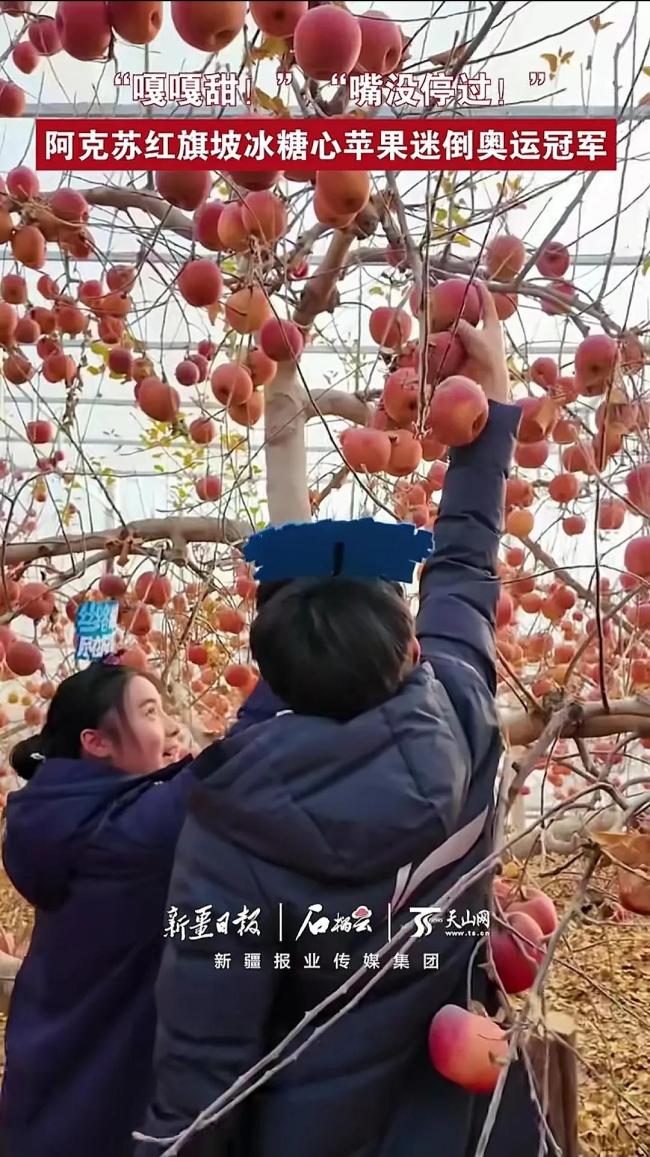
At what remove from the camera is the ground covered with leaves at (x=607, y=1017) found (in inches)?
56.9

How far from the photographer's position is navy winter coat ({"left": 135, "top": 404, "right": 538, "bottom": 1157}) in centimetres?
72

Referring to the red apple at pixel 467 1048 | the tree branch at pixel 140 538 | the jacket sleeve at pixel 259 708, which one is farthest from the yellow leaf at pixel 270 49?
the red apple at pixel 467 1048

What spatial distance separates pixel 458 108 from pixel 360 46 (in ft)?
0.44

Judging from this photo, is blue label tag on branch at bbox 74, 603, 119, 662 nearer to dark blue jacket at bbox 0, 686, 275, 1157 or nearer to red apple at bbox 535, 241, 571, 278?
dark blue jacket at bbox 0, 686, 275, 1157

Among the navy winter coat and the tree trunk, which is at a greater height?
the navy winter coat

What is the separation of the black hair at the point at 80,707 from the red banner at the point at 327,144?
1.41 ft

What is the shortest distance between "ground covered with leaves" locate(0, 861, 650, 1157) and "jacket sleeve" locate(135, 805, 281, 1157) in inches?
17.3

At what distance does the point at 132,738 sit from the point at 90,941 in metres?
0.17

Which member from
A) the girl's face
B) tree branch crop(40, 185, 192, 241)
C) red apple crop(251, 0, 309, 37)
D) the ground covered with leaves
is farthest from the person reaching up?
tree branch crop(40, 185, 192, 241)

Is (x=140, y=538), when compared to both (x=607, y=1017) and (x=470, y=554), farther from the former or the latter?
(x=607, y=1017)

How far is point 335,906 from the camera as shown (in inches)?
28.7

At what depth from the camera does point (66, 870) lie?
835mm

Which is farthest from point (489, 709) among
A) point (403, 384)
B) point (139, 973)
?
point (139, 973)

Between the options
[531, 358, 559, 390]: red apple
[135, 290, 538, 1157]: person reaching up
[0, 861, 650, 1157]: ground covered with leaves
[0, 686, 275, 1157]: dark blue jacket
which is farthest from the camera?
[0, 861, 650, 1157]: ground covered with leaves
